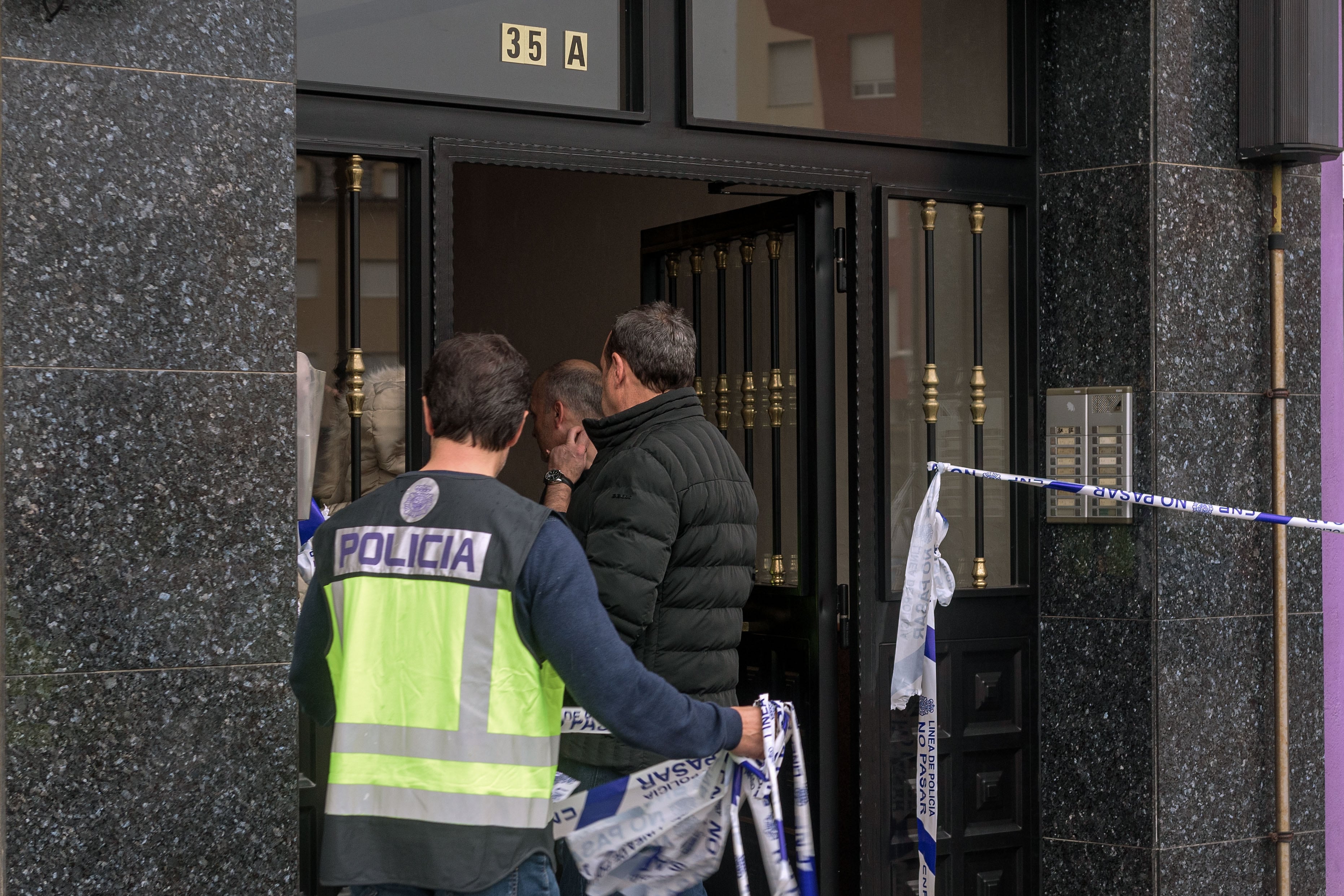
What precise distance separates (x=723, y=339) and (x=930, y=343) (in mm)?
762

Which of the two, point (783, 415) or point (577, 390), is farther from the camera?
point (783, 415)

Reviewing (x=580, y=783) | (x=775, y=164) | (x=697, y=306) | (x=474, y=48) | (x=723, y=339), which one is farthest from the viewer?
(x=697, y=306)

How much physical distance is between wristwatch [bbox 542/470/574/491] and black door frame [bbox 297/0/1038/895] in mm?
765

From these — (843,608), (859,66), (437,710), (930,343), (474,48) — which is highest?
(859,66)

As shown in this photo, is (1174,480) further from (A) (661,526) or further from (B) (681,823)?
(B) (681,823)

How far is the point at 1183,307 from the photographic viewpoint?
462 cm

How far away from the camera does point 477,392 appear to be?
8.30ft

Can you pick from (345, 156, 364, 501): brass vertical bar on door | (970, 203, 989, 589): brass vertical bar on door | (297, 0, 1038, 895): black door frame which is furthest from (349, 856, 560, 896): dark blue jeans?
(970, 203, 989, 589): brass vertical bar on door

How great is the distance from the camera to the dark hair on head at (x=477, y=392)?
8.29ft

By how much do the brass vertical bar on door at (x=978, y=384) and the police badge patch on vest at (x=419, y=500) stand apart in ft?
9.16

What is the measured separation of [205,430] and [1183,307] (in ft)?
9.77

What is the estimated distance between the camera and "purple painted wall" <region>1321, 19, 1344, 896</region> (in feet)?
16.1

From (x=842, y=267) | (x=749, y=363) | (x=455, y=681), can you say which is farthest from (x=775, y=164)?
(x=455, y=681)

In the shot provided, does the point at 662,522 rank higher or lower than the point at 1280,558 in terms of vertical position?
higher
